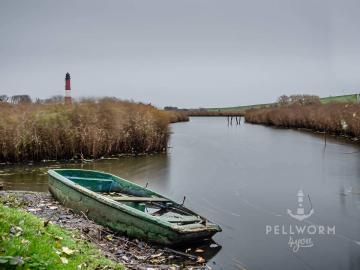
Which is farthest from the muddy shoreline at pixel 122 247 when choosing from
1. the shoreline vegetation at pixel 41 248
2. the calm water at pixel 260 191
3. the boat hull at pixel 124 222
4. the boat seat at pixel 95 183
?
the boat seat at pixel 95 183

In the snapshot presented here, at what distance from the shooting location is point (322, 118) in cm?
4622

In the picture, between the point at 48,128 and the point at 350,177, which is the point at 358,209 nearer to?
the point at 350,177

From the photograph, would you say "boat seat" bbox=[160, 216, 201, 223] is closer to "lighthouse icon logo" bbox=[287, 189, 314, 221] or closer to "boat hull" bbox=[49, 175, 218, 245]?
"boat hull" bbox=[49, 175, 218, 245]

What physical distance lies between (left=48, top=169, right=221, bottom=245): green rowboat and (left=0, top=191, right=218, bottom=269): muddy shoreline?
0.23 meters

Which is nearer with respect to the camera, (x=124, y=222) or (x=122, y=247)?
(x=122, y=247)

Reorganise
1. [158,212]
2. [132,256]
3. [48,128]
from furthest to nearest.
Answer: [48,128] → [158,212] → [132,256]

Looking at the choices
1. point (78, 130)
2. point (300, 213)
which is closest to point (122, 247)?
point (300, 213)

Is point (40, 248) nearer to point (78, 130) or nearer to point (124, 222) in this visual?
point (124, 222)

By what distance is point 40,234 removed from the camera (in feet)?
21.3

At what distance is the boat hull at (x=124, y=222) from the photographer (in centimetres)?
925

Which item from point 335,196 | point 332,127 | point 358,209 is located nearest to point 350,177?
point 335,196

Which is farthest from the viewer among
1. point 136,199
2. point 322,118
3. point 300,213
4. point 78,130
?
point 322,118

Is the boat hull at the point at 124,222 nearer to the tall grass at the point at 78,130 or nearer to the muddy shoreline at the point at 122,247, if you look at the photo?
the muddy shoreline at the point at 122,247

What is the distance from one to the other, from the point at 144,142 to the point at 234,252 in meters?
17.4
